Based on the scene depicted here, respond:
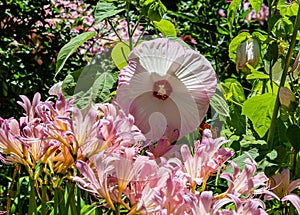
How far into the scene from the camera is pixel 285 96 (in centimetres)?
81

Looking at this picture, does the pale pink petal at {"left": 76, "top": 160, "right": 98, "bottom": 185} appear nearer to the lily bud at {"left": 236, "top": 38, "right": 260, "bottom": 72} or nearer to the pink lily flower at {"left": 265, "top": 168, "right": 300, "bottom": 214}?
the pink lily flower at {"left": 265, "top": 168, "right": 300, "bottom": 214}

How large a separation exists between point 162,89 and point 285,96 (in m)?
0.16

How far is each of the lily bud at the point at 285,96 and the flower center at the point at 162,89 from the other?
0.47 feet

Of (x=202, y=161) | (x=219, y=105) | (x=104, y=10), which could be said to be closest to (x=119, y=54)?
(x=104, y=10)

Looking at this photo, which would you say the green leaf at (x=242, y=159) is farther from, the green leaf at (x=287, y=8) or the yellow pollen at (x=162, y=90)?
the green leaf at (x=287, y=8)

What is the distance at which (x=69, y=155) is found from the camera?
2.29ft

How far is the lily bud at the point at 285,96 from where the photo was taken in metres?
0.81

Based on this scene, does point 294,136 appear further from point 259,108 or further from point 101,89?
point 101,89

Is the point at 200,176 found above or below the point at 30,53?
above

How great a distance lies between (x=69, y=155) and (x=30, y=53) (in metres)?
1.78

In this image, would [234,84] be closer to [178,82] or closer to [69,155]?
[178,82]

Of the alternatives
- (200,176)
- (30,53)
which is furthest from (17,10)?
(200,176)

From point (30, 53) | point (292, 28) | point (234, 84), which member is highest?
point (292, 28)

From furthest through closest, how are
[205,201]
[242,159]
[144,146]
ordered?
[242,159] < [144,146] < [205,201]
